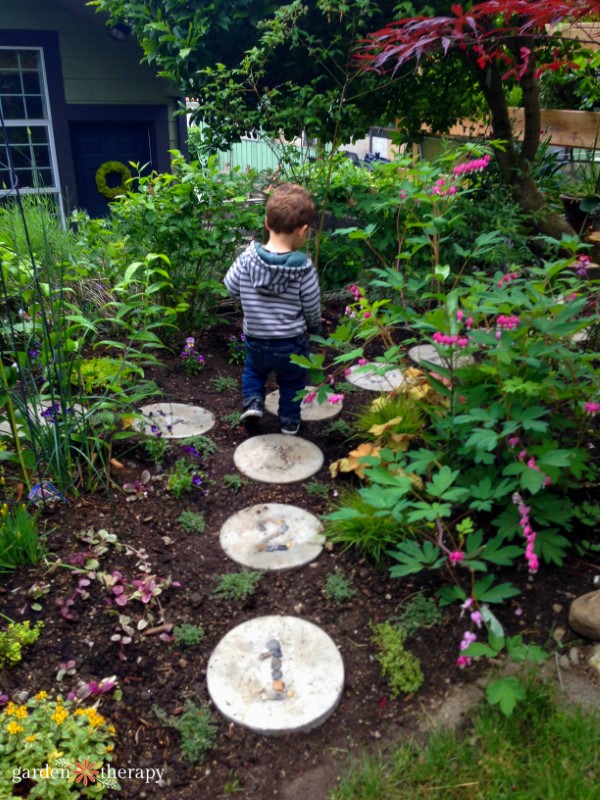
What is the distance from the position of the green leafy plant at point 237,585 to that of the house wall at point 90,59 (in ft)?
25.5

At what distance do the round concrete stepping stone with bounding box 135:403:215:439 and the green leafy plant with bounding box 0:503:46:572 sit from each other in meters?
0.84

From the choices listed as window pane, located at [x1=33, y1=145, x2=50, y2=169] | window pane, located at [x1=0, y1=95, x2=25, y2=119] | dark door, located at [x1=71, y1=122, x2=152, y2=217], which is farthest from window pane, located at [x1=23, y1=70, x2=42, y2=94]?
window pane, located at [x1=33, y1=145, x2=50, y2=169]

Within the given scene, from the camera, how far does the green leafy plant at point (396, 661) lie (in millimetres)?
1838

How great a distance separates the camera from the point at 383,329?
2.47 m

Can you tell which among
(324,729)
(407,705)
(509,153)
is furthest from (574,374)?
(509,153)

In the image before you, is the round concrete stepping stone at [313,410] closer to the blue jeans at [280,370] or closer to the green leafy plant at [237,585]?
the blue jeans at [280,370]

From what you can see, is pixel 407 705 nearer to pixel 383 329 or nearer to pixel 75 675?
pixel 75 675

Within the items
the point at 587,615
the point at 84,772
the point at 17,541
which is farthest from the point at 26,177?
the point at 587,615

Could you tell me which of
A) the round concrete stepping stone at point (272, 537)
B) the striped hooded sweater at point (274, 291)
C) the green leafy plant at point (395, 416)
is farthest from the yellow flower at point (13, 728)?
the striped hooded sweater at point (274, 291)

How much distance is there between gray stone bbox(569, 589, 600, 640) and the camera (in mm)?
1856

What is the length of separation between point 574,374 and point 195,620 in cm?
151

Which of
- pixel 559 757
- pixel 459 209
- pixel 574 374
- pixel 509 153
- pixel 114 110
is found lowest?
pixel 559 757

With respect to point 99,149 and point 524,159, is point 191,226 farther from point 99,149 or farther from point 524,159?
point 99,149

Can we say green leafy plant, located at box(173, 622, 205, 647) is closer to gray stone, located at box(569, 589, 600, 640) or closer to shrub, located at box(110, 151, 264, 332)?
gray stone, located at box(569, 589, 600, 640)
